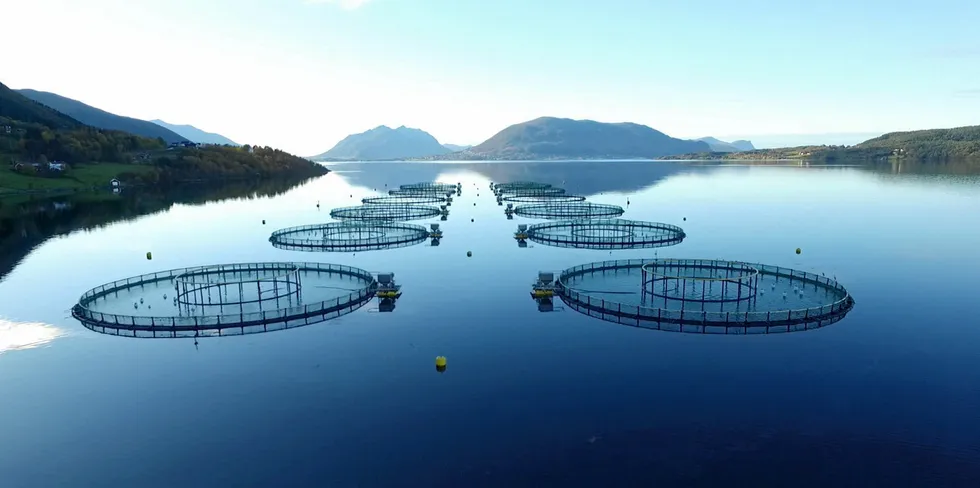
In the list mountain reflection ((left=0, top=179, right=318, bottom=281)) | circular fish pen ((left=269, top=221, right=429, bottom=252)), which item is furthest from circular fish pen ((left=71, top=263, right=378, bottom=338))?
mountain reflection ((left=0, top=179, right=318, bottom=281))

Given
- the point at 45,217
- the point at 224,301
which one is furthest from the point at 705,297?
the point at 45,217

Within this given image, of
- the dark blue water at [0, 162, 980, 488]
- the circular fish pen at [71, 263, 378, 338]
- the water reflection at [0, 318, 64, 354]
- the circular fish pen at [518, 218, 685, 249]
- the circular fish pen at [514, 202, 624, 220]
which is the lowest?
the dark blue water at [0, 162, 980, 488]

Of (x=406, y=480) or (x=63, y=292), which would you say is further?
(x=63, y=292)

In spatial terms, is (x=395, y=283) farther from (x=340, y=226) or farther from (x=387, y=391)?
(x=340, y=226)

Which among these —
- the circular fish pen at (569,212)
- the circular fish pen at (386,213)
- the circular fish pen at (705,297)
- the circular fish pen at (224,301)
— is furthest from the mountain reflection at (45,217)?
the circular fish pen at (569,212)

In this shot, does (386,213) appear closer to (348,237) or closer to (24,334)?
(348,237)

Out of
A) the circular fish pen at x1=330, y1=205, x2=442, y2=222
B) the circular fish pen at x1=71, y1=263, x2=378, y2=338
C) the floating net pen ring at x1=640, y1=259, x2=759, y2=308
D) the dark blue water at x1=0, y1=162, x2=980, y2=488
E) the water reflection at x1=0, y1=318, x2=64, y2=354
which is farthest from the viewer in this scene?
the circular fish pen at x1=330, y1=205, x2=442, y2=222

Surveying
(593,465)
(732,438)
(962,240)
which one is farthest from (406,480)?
(962,240)

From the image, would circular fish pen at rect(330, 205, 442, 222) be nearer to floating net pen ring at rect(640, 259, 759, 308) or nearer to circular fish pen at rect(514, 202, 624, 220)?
circular fish pen at rect(514, 202, 624, 220)
